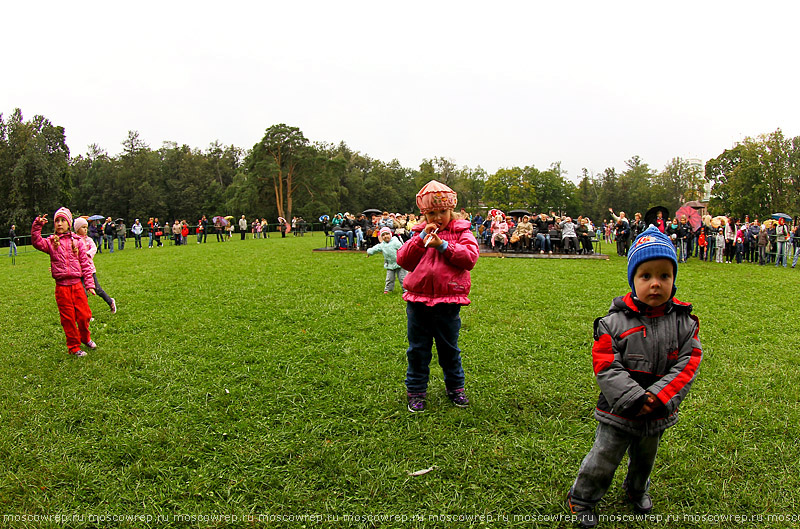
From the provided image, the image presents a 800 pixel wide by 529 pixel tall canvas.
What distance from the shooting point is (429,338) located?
3.94 m

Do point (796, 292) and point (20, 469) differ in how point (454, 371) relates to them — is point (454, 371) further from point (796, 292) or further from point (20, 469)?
point (796, 292)

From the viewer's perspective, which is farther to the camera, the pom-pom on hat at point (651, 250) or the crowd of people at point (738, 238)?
the crowd of people at point (738, 238)

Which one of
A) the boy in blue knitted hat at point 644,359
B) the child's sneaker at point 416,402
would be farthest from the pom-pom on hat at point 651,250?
the child's sneaker at point 416,402

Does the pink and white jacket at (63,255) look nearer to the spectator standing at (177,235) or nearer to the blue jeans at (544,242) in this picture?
the blue jeans at (544,242)

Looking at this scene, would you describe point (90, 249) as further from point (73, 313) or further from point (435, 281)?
point (435, 281)

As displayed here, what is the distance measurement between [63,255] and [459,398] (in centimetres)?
494

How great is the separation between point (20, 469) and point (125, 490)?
2.79ft

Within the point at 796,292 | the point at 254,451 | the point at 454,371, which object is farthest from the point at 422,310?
the point at 796,292

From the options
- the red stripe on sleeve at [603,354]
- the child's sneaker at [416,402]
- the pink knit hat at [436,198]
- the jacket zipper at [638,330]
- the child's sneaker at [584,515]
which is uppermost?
the pink knit hat at [436,198]

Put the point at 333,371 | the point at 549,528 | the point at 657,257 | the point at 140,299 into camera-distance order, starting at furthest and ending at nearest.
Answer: the point at 140,299 → the point at 333,371 → the point at 549,528 → the point at 657,257

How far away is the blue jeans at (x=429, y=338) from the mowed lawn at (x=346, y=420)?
11.8 inches

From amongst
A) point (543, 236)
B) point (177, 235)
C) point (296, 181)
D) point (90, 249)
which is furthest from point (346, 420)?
point (296, 181)

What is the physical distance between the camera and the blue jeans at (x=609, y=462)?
248 cm

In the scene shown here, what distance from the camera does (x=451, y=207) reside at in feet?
12.6
